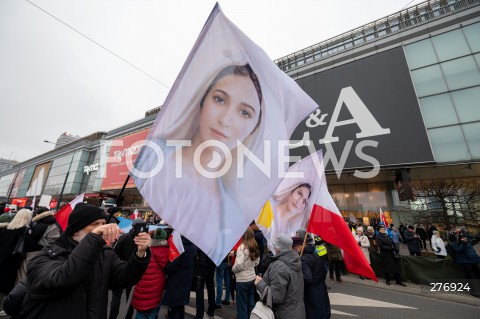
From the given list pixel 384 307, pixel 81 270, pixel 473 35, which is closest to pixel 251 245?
pixel 81 270

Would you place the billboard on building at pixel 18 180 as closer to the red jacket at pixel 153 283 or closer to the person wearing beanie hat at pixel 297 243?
the red jacket at pixel 153 283

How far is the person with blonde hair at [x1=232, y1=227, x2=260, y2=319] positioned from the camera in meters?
4.68

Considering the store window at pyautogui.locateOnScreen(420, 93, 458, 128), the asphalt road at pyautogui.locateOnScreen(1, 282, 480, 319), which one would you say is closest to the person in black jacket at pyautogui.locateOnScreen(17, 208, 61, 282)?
the asphalt road at pyautogui.locateOnScreen(1, 282, 480, 319)

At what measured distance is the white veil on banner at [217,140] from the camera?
2428 millimetres

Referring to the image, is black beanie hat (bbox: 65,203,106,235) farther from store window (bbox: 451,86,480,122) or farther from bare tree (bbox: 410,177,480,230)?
bare tree (bbox: 410,177,480,230)

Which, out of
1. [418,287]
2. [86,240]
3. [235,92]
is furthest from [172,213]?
[418,287]

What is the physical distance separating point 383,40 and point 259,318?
22739 mm

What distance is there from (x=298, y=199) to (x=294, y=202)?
0.36 feet

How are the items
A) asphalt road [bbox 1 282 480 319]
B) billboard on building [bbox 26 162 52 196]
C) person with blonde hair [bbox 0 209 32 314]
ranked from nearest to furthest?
person with blonde hair [bbox 0 209 32 314] → asphalt road [bbox 1 282 480 319] → billboard on building [bbox 26 162 52 196]

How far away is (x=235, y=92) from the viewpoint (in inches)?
115

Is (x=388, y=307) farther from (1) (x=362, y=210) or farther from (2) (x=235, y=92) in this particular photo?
(1) (x=362, y=210)

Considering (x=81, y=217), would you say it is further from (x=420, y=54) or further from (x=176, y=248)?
(x=420, y=54)

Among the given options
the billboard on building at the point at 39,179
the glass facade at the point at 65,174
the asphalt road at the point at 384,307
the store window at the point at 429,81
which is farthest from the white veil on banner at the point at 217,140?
the billboard on building at the point at 39,179

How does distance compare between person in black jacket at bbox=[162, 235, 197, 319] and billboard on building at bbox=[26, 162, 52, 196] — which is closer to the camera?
person in black jacket at bbox=[162, 235, 197, 319]
